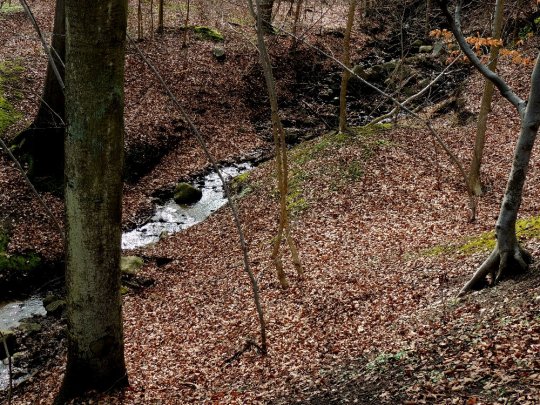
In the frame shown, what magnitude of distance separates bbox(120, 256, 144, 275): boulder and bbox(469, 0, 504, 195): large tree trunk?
27.5ft

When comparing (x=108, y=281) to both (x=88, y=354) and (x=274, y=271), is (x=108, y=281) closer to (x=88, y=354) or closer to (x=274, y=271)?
(x=88, y=354)

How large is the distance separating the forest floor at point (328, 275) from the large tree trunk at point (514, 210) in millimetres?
228

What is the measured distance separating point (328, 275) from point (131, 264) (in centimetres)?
539

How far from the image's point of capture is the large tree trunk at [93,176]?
16.1ft

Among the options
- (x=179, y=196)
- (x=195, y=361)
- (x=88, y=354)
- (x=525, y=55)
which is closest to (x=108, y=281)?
(x=88, y=354)

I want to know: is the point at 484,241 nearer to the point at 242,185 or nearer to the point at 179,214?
the point at 242,185

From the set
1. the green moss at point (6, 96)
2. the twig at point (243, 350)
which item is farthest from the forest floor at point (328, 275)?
the green moss at point (6, 96)

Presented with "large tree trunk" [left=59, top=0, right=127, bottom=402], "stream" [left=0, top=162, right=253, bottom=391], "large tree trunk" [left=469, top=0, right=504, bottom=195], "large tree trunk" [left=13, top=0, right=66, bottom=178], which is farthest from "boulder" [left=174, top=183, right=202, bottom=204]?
"large tree trunk" [left=59, top=0, right=127, bottom=402]

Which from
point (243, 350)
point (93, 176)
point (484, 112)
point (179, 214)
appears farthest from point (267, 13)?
point (93, 176)

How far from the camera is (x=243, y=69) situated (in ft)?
82.6

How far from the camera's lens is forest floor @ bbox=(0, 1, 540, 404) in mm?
5457

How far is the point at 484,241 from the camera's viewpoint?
349 inches

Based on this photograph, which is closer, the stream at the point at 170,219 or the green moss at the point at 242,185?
the stream at the point at 170,219

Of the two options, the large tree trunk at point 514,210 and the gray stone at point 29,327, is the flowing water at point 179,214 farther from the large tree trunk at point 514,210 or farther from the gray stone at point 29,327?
the large tree trunk at point 514,210
